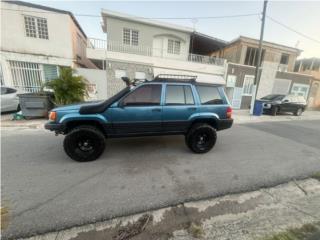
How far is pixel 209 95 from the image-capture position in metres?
4.33

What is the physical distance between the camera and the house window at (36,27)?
34.4 feet

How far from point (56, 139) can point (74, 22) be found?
37.3ft

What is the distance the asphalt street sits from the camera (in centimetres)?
228

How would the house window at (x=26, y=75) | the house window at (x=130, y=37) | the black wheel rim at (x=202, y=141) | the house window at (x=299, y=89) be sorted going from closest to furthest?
1. the black wheel rim at (x=202, y=141)
2. the house window at (x=26, y=75)
3. the house window at (x=130, y=37)
4. the house window at (x=299, y=89)

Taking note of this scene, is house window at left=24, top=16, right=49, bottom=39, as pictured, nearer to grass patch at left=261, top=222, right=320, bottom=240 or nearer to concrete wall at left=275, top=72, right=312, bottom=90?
grass patch at left=261, top=222, right=320, bottom=240

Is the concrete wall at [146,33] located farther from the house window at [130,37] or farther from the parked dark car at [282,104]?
the parked dark car at [282,104]

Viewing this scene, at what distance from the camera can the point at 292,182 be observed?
3207mm

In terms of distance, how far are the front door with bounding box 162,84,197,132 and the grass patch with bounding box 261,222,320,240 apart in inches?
107

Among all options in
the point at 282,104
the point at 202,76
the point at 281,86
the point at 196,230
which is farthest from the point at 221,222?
the point at 281,86

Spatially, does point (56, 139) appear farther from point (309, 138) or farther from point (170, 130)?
point (309, 138)

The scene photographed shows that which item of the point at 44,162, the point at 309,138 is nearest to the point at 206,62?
the point at 309,138

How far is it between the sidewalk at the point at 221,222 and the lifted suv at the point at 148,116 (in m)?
1.92

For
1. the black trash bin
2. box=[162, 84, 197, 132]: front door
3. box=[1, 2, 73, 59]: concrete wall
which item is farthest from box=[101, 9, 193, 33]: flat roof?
box=[162, 84, 197, 132]: front door

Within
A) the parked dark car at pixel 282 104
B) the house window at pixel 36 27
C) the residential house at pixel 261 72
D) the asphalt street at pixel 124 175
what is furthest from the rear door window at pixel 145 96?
the residential house at pixel 261 72
